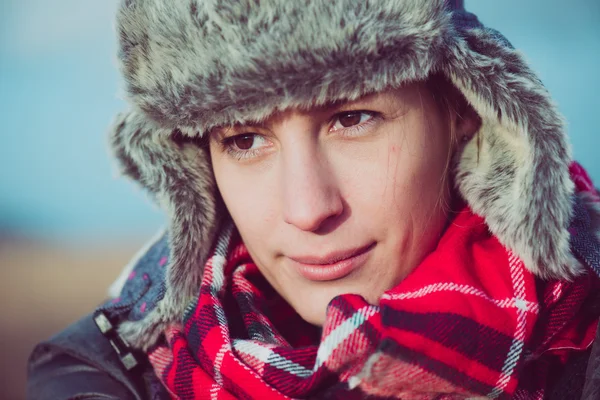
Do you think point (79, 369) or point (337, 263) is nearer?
point (337, 263)

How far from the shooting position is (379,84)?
44.3 inches

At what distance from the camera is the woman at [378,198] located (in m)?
1.11

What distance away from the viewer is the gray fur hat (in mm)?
1103

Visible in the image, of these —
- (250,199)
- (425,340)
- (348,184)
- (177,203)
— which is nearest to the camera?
(425,340)

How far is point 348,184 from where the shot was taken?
119 cm

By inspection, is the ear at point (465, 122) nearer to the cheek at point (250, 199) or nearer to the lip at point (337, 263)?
the lip at point (337, 263)

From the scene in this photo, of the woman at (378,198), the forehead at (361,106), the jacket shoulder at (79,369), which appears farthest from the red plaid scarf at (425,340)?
the forehead at (361,106)

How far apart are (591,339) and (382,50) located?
81cm

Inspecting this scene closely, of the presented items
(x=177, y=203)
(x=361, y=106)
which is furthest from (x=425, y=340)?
(x=177, y=203)

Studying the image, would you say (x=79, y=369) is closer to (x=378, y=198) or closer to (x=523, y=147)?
(x=378, y=198)

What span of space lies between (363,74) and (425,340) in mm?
546

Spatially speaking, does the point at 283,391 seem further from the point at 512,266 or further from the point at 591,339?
the point at 591,339

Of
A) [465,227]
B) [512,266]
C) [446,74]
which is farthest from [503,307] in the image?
[446,74]

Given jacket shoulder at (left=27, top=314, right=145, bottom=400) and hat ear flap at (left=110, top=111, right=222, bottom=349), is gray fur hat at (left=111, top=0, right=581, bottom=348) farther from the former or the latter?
jacket shoulder at (left=27, top=314, right=145, bottom=400)
